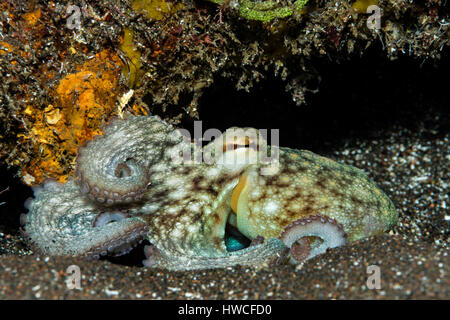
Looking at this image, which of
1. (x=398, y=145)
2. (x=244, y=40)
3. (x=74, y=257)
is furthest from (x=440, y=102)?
(x=74, y=257)

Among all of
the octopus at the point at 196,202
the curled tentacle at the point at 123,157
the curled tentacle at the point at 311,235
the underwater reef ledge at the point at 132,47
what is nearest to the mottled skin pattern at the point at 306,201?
the octopus at the point at 196,202

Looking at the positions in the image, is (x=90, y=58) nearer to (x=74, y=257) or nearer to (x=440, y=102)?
(x=74, y=257)

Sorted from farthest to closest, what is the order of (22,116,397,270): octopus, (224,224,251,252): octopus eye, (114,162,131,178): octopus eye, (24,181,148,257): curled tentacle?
(224,224,251,252): octopus eye < (114,162,131,178): octopus eye < (22,116,397,270): octopus < (24,181,148,257): curled tentacle

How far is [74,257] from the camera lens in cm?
278

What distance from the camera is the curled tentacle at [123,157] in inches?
113

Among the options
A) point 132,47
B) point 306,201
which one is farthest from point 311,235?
point 132,47

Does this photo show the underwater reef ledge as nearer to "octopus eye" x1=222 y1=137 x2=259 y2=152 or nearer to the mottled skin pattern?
"octopus eye" x1=222 y1=137 x2=259 y2=152

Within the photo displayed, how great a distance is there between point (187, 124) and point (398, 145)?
3091 mm

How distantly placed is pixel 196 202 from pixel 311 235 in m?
1.02

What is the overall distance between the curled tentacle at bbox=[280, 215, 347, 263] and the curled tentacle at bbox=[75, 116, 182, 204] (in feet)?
4.15

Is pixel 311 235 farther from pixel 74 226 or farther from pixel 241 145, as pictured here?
pixel 74 226

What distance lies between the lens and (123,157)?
127 inches

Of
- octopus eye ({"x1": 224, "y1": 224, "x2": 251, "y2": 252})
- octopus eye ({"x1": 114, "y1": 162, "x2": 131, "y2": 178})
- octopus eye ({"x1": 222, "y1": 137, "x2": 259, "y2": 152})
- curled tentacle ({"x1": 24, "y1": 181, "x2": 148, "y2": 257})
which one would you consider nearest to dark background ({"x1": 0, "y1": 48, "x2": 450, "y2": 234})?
octopus eye ({"x1": 224, "y1": 224, "x2": 251, "y2": 252})

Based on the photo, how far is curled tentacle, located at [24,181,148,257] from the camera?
2865 mm
